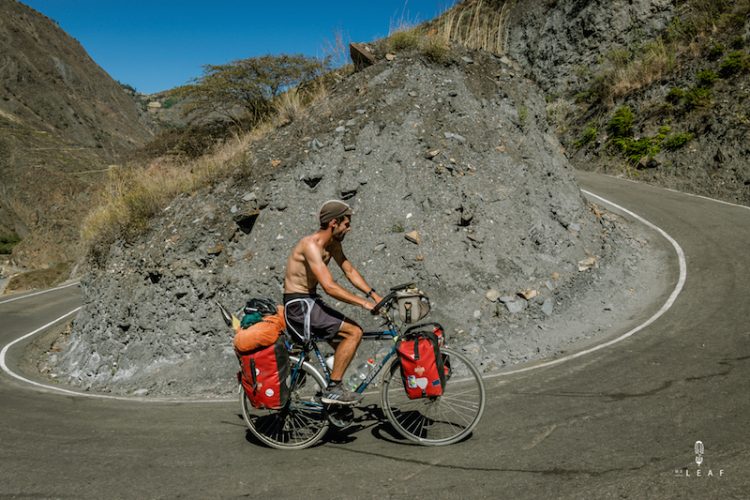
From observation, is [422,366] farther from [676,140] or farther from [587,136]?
[587,136]

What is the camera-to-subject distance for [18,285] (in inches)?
974

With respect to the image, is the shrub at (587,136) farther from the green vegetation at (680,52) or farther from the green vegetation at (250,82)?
the green vegetation at (250,82)

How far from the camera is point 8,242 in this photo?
1729 inches

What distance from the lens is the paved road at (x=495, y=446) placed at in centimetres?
381

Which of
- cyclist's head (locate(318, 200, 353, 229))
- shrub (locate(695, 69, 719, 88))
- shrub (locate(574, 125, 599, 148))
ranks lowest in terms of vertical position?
cyclist's head (locate(318, 200, 353, 229))

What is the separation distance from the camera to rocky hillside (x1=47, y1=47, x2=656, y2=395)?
29.2 ft

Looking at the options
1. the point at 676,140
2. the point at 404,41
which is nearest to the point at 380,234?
the point at 404,41

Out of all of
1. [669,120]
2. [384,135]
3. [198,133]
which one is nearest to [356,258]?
[384,135]

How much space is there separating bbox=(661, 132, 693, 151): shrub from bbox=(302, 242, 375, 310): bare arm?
18650 millimetres

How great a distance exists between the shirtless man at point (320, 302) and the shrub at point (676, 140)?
18.4 m

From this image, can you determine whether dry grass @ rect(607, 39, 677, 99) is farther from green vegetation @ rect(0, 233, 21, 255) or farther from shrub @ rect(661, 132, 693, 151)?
green vegetation @ rect(0, 233, 21, 255)

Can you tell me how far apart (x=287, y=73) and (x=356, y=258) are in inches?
476

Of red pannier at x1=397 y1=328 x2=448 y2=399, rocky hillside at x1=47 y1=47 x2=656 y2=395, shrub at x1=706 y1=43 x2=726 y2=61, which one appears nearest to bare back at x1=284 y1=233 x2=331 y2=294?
red pannier at x1=397 y1=328 x2=448 y2=399

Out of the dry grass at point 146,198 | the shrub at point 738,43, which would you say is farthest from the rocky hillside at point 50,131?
the shrub at point 738,43
